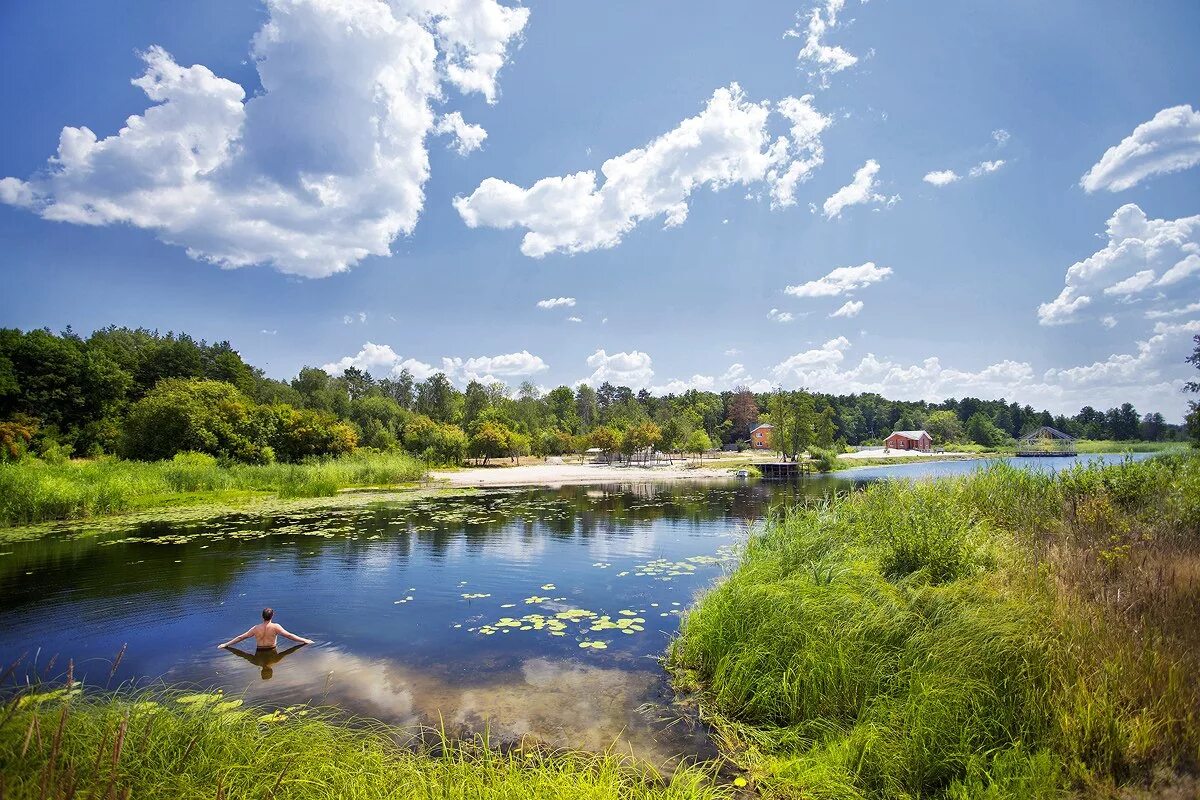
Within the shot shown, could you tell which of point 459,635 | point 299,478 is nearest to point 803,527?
point 459,635

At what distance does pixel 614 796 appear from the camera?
411cm

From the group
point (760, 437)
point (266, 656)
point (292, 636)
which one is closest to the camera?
point (266, 656)

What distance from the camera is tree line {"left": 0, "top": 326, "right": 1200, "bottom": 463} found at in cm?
3950

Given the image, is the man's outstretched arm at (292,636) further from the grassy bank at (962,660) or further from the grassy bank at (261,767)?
the grassy bank at (962,660)

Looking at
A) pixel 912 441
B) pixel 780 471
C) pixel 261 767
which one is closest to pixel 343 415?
pixel 780 471

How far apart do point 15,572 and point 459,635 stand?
44.4 ft

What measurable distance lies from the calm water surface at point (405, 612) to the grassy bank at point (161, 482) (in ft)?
13.7

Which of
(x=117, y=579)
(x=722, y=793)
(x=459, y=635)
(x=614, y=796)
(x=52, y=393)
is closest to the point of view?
(x=614, y=796)

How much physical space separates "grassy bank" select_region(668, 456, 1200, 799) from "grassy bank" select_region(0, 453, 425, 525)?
27.0 metres

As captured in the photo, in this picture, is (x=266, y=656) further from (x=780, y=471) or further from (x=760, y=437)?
(x=760, y=437)

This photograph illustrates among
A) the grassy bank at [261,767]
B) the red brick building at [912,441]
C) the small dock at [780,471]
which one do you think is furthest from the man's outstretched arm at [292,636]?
the red brick building at [912,441]

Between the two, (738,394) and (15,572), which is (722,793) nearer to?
(15,572)

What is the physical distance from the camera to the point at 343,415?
76.8 m

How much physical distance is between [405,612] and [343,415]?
73005mm
